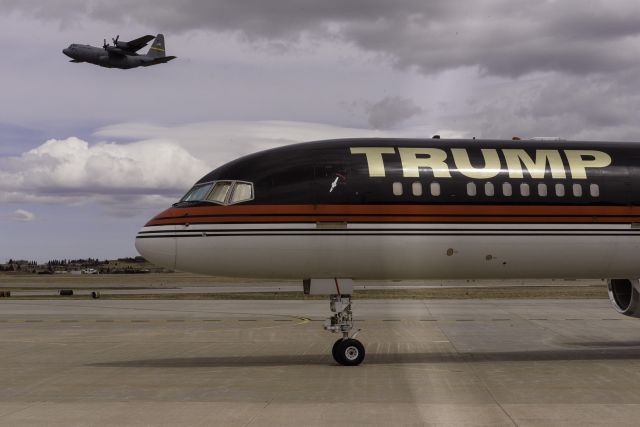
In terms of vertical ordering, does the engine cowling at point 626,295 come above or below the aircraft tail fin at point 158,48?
below

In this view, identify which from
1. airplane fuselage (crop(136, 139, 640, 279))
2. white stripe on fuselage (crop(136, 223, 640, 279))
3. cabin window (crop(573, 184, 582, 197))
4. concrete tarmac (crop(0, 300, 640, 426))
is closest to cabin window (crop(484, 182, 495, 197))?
airplane fuselage (crop(136, 139, 640, 279))

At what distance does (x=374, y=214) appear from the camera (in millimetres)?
19266

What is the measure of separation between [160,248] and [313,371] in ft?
15.9

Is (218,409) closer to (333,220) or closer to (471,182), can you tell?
(333,220)

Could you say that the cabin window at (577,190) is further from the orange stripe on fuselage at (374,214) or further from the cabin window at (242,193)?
the cabin window at (242,193)

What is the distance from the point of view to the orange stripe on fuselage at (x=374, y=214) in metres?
19.1

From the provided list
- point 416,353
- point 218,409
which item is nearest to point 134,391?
point 218,409

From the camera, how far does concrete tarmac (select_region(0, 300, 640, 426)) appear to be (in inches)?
511

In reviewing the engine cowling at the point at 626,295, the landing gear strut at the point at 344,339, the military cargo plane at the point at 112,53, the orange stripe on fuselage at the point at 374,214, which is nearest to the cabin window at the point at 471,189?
the orange stripe on fuselage at the point at 374,214

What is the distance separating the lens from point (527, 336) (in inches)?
1082

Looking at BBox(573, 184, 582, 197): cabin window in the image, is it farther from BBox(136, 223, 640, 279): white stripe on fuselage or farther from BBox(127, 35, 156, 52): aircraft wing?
BBox(127, 35, 156, 52): aircraft wing

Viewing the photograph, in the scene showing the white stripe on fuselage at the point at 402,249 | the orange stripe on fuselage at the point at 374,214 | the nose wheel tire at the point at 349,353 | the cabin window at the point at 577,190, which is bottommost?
the nose wheel tire at the point at 349,353

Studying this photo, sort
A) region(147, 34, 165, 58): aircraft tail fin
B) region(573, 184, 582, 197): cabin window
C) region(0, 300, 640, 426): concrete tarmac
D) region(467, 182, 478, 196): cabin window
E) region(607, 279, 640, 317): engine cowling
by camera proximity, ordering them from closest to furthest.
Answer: region(0, 300, 640, 426): concrete tarmac → region(467, 182, 478, 196): cabin window → region(573, 184, 582, 197): cabin window → region(607, 279, 640, 317): engine cowling → region(147, 34, 165, 58): aircraft tail fin

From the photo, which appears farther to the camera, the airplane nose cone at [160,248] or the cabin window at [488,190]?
the cabin window at [488,190]
